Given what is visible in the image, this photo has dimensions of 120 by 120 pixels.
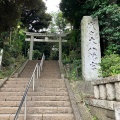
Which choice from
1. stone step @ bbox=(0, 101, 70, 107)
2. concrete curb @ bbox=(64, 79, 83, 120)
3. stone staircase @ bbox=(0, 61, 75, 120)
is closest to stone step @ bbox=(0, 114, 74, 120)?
stone staircase @ bbox=(0, 61, 75, 120)

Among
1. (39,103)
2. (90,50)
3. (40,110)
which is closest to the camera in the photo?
(40,110)

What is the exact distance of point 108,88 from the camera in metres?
3.60

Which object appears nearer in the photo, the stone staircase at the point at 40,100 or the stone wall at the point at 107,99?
the stone wall at the point at 107,99

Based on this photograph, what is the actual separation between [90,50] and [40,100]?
3364mm

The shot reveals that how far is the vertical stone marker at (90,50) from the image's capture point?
7.75 metres

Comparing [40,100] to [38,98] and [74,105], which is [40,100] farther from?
[74,105]

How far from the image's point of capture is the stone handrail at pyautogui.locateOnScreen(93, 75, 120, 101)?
10.7 ft

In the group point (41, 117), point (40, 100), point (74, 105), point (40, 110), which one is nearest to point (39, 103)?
point (40, 100)

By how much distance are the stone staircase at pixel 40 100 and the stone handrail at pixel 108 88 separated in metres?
1.12

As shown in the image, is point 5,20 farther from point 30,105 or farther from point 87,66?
point 30,105

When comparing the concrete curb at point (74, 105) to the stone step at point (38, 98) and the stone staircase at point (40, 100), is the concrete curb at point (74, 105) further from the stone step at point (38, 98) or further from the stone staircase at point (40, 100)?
the stone step at point (38, 98)

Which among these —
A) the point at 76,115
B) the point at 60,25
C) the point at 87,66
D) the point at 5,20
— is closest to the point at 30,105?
the point at 76,115

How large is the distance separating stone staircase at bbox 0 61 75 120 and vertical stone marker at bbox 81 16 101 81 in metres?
1.20

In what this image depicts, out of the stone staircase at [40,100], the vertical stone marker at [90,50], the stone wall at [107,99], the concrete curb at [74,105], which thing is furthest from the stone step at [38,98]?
the vertical stone marker at [90,50]
